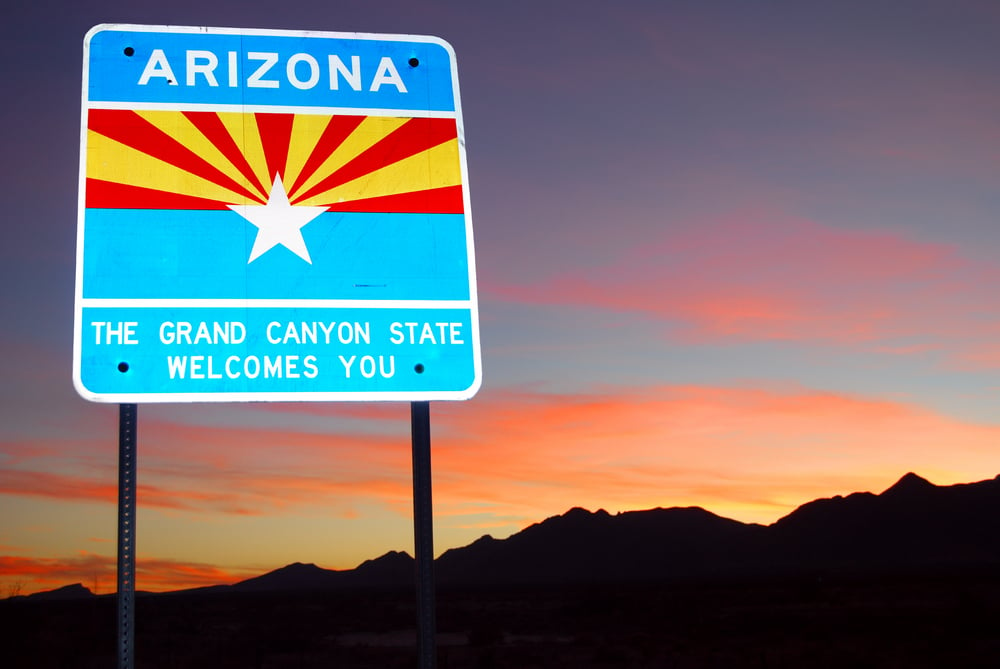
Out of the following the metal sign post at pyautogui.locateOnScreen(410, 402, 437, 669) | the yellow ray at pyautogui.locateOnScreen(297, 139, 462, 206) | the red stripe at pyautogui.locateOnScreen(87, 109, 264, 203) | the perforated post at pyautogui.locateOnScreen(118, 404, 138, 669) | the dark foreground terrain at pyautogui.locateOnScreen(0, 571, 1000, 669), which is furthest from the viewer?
the dark foreground terrain at pyautogui.locateOnScreen(0, 571, 1000, 669)

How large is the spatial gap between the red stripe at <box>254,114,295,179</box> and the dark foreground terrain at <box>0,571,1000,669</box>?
3214cm

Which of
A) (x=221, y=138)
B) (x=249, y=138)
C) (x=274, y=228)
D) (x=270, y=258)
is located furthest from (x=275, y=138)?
(x=270, y=258)

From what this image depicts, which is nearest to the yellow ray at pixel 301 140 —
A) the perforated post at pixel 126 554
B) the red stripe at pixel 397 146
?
the red stripe at pixel 397 146

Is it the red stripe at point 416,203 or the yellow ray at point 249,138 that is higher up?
the yellow ray at point 249,138

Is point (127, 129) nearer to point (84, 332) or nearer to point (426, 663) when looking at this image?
point (84, 332)

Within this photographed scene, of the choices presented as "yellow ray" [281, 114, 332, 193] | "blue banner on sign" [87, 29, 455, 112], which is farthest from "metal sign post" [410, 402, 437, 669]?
"blue banner on sign" [87, 29, 455, 112]

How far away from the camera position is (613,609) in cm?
6506

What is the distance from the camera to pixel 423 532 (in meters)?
4.58

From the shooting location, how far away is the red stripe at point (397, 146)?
487 cm

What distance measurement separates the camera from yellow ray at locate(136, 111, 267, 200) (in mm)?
4801

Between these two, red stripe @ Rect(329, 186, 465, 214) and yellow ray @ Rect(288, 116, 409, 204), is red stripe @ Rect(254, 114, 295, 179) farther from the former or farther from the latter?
red stripe @ Rect(329, 186, 465, 214)

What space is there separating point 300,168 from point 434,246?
0.70 metres

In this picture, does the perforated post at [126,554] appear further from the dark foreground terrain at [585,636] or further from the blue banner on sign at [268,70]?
the dark foreground terrain at [585,636]

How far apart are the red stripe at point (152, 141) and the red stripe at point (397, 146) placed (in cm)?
38
